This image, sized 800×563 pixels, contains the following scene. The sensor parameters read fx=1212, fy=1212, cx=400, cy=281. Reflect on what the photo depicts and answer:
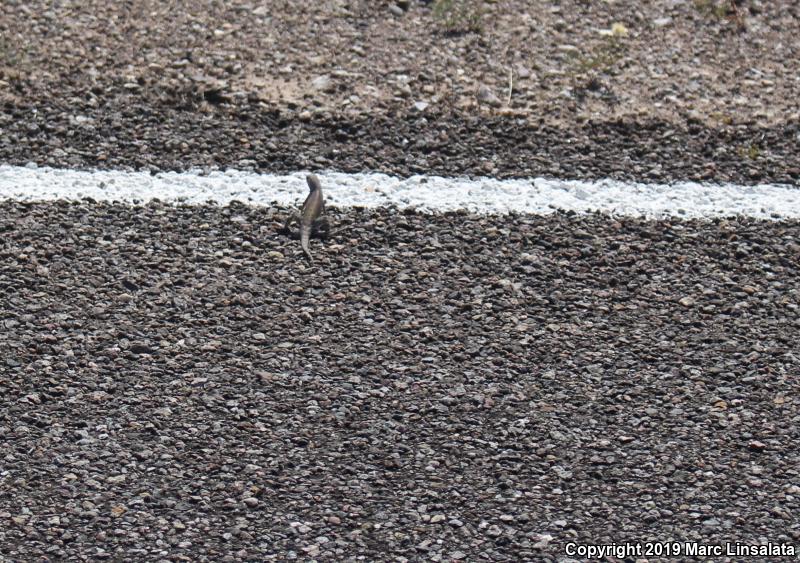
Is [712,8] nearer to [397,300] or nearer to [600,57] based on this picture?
[600,57]

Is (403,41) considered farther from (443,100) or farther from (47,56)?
(47,56)

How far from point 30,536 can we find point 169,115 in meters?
2.10

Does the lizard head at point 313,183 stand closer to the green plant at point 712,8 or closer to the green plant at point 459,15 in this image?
the green plant at point 459,15

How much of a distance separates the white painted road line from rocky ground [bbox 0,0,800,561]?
2.8 inches

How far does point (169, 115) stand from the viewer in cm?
475

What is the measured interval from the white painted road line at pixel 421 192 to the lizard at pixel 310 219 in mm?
119

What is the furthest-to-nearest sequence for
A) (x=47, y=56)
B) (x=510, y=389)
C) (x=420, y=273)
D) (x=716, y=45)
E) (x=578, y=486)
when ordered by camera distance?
(x=716, y=45)
(x=47, y=56)
(x=420, y=273)
(x=510, y=389)
(x=578, y=486)

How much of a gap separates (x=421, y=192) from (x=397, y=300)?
64 centimetres

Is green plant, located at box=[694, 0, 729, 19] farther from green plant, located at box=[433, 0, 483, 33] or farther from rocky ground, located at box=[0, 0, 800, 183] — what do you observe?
green plant, located at box=[433, 0, 483, 33]

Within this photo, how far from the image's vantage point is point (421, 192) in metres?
4.45

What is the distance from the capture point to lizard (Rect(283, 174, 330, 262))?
4.15m

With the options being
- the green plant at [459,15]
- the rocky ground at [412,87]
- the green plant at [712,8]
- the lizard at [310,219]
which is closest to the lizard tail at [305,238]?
the lizard at [310,219]

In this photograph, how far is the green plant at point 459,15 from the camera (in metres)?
5.38

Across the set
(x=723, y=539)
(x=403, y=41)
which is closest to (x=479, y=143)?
(x=403, y=41)
